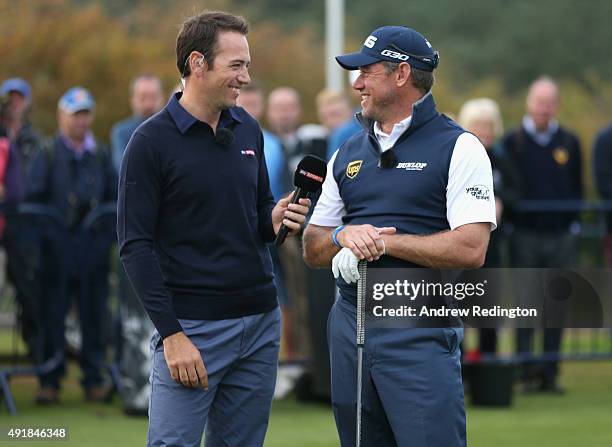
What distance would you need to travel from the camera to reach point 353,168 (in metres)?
5.34

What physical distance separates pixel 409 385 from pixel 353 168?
0.92 metres

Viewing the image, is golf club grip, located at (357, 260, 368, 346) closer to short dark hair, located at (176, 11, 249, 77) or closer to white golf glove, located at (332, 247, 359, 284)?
white golf glove, located at (332, 247, 359, 284)

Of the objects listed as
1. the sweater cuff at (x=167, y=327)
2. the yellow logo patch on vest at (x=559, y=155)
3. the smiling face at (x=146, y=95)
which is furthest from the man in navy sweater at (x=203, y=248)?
the yellow logo patch on vest at (x=559, y=155)

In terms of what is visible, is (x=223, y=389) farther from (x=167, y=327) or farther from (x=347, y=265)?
(x=347, y=265)

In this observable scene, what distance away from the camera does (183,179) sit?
5.17 metres

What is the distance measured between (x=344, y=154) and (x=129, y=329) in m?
4.71

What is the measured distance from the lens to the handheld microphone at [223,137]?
5.28 meters

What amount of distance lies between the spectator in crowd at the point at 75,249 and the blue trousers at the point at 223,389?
5.26m

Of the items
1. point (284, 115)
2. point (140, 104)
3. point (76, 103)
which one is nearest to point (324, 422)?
point (140, 104)

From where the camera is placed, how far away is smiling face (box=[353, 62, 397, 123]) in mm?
5305

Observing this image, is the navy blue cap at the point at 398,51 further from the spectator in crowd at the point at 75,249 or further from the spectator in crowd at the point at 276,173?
the spectator in crowd at the point at 276,173

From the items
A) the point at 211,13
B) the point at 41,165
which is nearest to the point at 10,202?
the point at 41,165

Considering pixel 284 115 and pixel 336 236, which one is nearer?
pixel 336 236

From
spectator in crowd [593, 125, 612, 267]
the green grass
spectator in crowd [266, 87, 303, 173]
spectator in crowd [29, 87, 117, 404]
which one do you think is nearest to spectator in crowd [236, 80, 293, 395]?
the green grass
